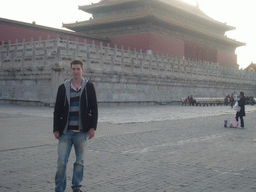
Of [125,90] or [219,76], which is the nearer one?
[125,90]

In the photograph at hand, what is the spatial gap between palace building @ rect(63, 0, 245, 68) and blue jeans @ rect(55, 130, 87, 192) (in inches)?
1265

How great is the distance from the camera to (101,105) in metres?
23.0

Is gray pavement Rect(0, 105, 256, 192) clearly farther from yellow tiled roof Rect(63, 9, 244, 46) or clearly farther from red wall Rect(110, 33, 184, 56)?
red wall Rect(110, 33, 184, 56)

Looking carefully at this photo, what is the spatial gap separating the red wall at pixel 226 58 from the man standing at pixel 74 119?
4858 cm

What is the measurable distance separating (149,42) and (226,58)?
20.1 meters

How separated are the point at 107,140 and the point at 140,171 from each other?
10.9 feet

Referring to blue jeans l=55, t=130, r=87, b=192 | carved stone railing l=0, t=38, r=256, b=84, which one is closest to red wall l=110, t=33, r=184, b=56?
carved stone railing l=0, t=38, r=256, b=84

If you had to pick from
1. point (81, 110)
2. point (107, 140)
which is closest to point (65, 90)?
point (81, 110)

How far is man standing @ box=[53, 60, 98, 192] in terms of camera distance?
4.15 metres

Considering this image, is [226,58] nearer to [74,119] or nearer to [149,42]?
[149,42]

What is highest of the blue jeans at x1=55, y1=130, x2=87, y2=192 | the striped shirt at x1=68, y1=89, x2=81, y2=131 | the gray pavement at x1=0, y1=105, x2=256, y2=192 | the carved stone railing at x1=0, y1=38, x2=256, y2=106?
the carved stone railing at x1=0, y1=38, x2=256, y2=106

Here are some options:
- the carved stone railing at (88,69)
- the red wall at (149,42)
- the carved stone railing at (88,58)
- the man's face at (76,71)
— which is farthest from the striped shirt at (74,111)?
the red wall at (149,42)

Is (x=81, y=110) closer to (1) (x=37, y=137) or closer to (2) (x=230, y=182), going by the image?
(2) (x=230, y=182)

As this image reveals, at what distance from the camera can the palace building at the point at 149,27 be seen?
1462 inches
